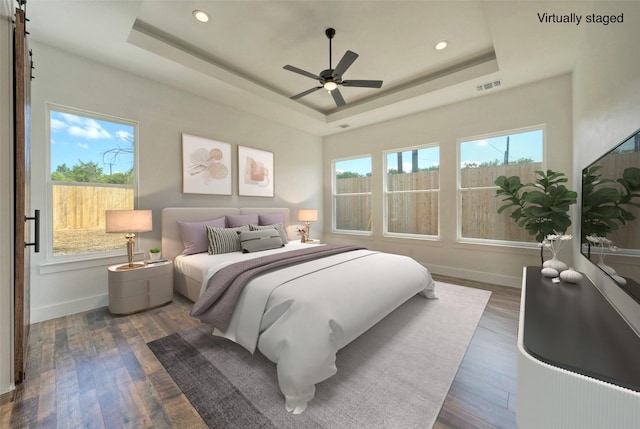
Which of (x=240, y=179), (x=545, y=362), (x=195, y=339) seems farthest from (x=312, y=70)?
(x=545, y=362)

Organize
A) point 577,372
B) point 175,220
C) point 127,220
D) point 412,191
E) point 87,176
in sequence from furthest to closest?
point 412,191
point 175,220
point 87,176
point 127,220
point 577,372

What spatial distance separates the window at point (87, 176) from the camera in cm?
279

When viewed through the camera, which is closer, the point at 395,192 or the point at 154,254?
the point at 154,254

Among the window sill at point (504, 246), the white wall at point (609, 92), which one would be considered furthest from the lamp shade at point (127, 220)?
the window sill at point (504, 246)

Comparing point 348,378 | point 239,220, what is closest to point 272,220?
point 239,220

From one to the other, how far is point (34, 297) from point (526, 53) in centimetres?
603

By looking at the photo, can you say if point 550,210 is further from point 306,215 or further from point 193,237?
point 193,237

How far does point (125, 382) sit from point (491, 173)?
5.02 m

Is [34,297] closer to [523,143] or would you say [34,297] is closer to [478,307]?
[478,307]

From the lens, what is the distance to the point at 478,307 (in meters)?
2.94

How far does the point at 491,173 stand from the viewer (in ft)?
13.0

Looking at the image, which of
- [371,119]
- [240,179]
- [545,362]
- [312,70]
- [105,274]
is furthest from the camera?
[371,119]

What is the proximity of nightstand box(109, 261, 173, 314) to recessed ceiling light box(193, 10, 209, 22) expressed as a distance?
9.09 ft

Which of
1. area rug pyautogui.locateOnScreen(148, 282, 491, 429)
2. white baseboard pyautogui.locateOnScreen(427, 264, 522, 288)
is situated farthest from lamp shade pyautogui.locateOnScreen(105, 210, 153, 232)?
white baseboard pyautogui.locateOnScreen(427, 264, 522, 288)
